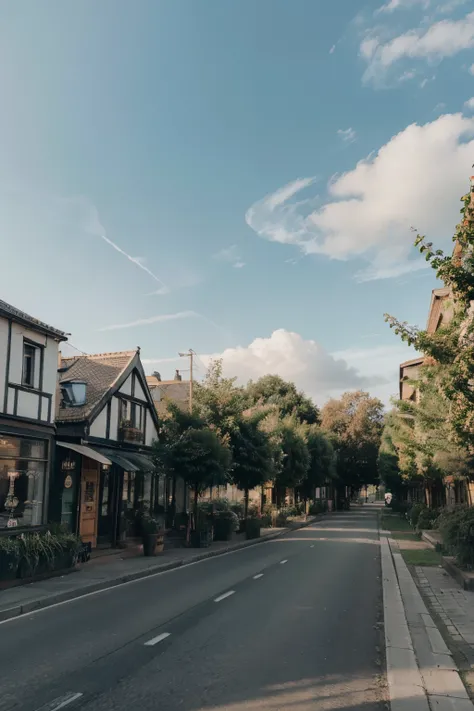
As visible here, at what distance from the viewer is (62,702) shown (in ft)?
19.2

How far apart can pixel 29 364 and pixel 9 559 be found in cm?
596

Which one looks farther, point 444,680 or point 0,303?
point 0,303

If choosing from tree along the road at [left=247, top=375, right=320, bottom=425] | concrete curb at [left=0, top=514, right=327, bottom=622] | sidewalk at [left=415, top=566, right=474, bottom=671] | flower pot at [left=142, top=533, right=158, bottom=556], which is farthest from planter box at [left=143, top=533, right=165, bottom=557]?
tree along the road at [left=247, top=375, right=320, bottom=425]

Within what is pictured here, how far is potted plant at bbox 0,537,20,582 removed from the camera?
13070 mm

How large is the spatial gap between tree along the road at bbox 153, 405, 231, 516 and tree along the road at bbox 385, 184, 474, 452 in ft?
38.5

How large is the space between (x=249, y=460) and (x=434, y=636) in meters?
19.6

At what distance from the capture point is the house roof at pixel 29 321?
51.5ft

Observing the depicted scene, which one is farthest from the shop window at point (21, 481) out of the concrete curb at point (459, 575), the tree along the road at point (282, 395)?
the tree along the road at point (282, 395)

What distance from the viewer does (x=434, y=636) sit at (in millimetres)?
8453

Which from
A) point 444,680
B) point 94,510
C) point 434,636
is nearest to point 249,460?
point 94,510

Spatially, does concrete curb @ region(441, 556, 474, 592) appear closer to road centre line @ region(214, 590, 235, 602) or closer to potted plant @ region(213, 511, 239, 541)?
road centre line @ region(214, 590, 235, 602)

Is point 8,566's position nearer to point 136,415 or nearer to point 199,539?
point 199,539

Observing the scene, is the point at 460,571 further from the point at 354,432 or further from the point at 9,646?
the point at 354,432

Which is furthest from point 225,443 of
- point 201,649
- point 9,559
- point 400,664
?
point 400,664
